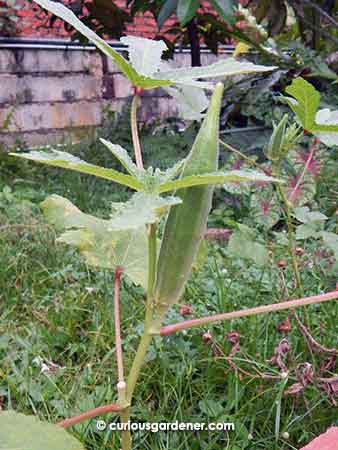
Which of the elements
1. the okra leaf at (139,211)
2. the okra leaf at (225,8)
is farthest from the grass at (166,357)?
the okra leaf at (225,8)

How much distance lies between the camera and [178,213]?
0.54 meters

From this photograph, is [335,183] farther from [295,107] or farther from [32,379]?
[295,107]

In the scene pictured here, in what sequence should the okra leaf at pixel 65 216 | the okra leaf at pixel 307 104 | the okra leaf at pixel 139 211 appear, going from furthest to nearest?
the okra leaf at pixel 65 216, the okra leaf at pixel 307 104, the okra leaf at pixel 139 211

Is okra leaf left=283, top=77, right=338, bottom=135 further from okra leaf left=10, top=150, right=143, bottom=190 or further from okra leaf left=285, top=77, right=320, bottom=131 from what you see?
okra leaf left=10, top=150, right=143, bottom=190

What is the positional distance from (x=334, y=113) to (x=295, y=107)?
0.43ft

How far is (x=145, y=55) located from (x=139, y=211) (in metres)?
0.22

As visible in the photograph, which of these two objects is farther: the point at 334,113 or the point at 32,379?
the point at 32,379

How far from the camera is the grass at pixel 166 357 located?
3.19ft

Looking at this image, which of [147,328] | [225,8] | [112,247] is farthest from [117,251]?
[225,8]

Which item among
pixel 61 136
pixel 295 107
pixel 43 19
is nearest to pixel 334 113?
pixel 295 107

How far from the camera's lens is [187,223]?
0.54 meters

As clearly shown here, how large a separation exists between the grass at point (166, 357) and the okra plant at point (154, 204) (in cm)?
41

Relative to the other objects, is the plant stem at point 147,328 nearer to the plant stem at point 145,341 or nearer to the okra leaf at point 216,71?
the plant stem at point 145,341

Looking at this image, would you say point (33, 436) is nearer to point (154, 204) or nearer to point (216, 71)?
point (154, 204)
